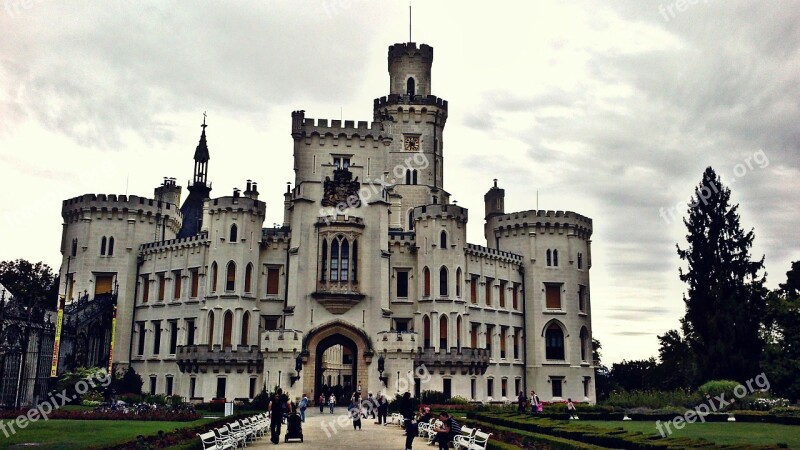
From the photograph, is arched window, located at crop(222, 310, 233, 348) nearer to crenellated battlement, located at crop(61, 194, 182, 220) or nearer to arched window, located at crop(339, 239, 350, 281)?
arched window, located at crop(339, 239, 350, 281)

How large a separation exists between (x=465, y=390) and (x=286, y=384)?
46.1 ft

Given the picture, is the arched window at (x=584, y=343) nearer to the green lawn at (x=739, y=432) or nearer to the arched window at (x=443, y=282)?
the arched window at (x=443, y=282)

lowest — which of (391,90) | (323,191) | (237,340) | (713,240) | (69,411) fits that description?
(69,411)

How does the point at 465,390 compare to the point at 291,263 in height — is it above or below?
below

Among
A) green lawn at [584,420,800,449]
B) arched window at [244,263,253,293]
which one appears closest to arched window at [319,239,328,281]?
arched window at [244,263,253,293]

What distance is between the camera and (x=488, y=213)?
232ft

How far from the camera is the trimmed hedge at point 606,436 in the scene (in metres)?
20.6

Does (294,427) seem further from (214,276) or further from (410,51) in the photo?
(410,51)

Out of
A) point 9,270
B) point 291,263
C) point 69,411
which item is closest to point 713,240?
point 291,263

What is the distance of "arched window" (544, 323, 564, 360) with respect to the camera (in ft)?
211

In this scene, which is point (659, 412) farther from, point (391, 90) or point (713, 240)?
point (391, 90)

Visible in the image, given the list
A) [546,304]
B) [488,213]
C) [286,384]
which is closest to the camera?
[286,384]

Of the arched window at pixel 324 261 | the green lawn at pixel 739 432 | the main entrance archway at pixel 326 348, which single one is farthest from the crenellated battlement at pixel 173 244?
the green lawn at pixel 739 432

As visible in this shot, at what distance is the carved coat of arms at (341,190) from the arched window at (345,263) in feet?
10.7
